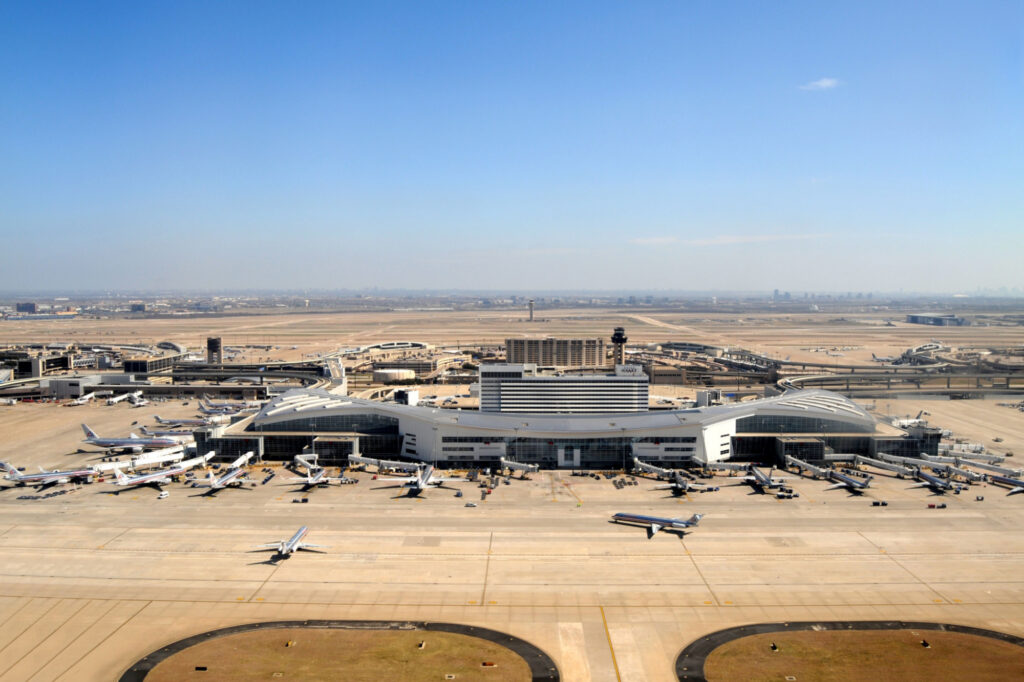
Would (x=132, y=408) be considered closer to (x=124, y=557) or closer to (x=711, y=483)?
(x=124, y=557)

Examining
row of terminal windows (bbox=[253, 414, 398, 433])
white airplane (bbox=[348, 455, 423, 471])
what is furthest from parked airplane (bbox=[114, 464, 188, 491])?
white airplane (bbox=[348, 455, 423, 471])

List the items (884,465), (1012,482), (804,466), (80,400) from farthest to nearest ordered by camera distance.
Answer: (80,400)
(884,465)
(804,466)
(1012,482)

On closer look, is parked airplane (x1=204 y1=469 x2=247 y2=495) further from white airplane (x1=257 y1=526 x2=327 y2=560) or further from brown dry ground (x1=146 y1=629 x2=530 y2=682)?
brown dry ground (x1=146 y1=629 x2=530 y2=682)

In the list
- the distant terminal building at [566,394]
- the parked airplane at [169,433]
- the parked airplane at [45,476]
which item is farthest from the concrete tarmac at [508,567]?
the parked airplane at [169,433]

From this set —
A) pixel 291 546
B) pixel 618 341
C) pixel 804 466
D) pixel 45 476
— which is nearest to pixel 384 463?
pixel 291 546

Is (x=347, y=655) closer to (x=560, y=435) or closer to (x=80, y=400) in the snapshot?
(x=560, y=435)

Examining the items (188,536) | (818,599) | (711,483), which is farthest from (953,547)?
(188,536)
